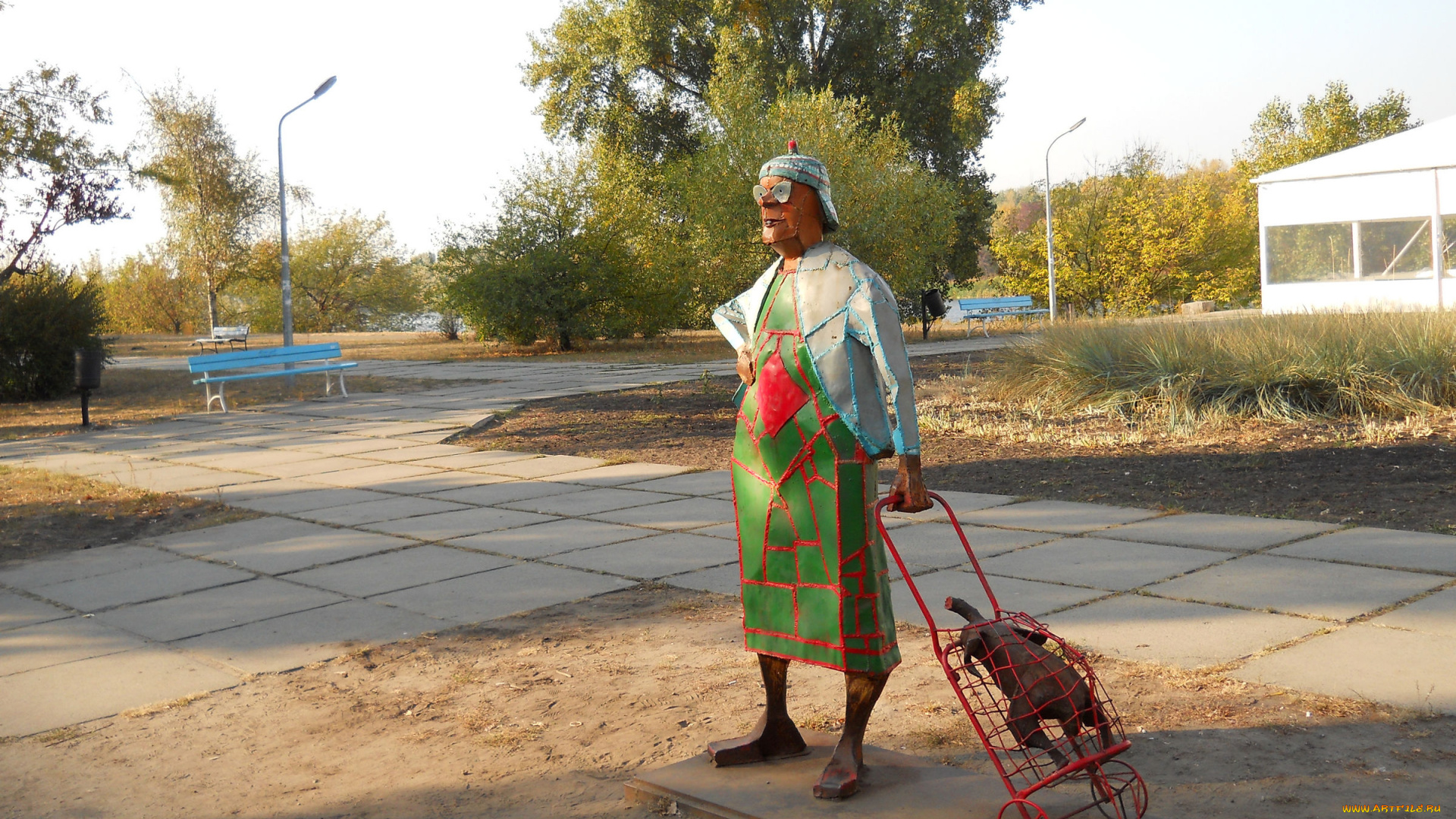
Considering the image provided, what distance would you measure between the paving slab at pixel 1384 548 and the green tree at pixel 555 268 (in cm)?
2222

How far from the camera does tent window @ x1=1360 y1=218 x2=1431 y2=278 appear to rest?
747 inches

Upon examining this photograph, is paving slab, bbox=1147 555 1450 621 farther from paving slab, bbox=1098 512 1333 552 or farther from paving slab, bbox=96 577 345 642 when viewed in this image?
paving slab, bbox=96 577 345 642

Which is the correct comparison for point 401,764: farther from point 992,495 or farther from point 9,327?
point 9,327

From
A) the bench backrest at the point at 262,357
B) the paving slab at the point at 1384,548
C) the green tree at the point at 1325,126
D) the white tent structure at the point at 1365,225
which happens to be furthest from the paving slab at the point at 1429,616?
the green tree at the point at 1325,126

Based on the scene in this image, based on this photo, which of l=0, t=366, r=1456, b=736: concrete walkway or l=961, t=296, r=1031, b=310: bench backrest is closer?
l=0, t=366, r=1456, b=736: concrete walkway

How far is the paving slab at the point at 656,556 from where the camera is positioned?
5.79 meters

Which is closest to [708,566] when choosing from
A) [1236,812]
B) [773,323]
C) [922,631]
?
[922,631]

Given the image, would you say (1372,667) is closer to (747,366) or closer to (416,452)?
(747,366)

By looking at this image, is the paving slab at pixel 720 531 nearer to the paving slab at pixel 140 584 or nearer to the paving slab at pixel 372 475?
the paving slab at pixel 140 584

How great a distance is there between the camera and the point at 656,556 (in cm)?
606

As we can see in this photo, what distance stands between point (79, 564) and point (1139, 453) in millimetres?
7166

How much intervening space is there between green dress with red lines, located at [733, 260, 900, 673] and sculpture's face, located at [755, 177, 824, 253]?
0.34 feet

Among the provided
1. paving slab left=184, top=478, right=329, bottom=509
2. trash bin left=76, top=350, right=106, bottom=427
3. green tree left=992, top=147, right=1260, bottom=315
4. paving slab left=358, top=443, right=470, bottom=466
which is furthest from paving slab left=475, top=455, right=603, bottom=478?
green tree left=992, top=147, right=1260, bottom=315

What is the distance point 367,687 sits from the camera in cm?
417
